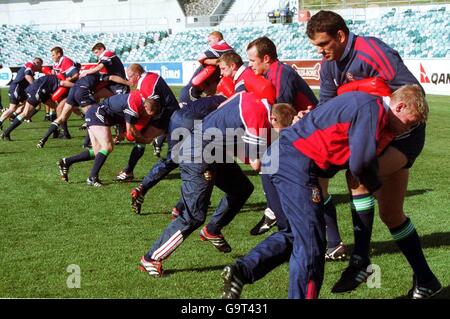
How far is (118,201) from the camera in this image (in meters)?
9.12

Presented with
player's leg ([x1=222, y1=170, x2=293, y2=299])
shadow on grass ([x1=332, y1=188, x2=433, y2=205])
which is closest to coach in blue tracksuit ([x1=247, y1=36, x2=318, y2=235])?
player's leg ([x1=222, y1=170, x2=293, y2=299])

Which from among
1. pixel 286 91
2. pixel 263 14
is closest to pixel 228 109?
Answer: pixel 286 91

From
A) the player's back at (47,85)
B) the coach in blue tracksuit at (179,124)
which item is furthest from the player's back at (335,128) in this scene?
the player's back at (47,85)

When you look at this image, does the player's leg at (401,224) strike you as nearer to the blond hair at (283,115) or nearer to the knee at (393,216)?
the knee at (393,216)

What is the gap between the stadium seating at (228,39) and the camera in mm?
31766

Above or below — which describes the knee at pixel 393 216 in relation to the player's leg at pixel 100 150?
above

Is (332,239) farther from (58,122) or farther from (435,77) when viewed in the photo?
(435,77)

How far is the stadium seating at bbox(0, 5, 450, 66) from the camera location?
104 ft

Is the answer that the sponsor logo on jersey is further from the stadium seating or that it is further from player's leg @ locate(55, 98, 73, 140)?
player's leg @ locate(55, 98, 73, 140)

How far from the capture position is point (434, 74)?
25.0 m

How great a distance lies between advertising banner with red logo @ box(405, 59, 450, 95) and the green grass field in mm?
13439

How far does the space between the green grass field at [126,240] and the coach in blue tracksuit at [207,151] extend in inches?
12.1
